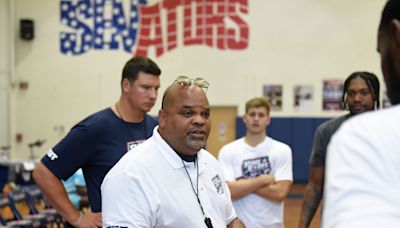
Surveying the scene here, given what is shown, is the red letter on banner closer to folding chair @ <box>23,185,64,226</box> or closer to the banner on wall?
the banner on wall

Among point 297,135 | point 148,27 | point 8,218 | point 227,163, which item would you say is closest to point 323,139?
point 227,163

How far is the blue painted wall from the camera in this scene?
43.6 feet

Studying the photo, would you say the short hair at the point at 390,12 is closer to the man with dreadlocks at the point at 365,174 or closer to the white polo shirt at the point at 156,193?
the man with dreadlocks at the point at 365,174

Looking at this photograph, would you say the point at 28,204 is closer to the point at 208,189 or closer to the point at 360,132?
the point at 208,189

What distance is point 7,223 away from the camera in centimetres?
730

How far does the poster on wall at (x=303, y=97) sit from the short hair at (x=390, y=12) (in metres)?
12.8

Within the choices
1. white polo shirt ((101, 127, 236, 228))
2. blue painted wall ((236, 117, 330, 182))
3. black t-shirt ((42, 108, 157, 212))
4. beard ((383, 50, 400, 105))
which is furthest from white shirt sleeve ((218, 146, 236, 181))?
blue painted wall ((236, 117, 330, 182))

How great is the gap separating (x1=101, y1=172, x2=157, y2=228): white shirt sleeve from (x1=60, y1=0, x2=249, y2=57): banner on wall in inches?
456

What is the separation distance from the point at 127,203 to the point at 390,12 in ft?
5.38

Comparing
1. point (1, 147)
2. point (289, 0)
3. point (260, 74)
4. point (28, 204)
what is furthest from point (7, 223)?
point (289, 0)

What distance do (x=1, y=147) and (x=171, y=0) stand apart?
5.67 meters

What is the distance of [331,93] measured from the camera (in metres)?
13.5

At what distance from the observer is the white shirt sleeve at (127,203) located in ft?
7.47

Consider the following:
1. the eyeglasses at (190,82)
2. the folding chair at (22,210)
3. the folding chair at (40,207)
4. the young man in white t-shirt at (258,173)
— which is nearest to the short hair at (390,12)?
the eyeglasses at (190,82)
